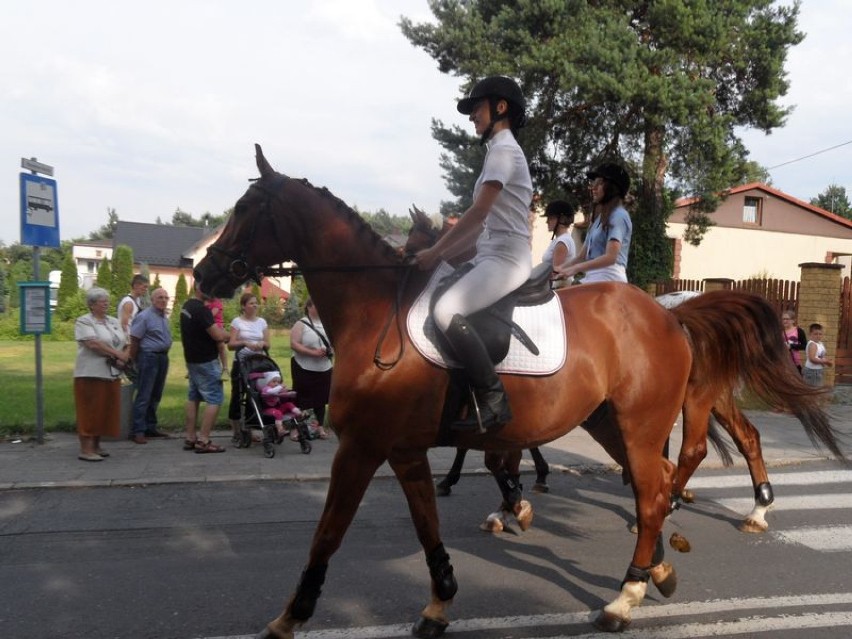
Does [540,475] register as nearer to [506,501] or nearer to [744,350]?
[506,501]

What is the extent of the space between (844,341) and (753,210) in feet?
72.9

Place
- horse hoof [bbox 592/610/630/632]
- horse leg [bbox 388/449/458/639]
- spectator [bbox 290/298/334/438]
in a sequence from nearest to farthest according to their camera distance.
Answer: horse leg [bbox 388/449/458/639]
horse hoof [bbox 592/610/630/632]
spectator [bbox 290/298/334/438]

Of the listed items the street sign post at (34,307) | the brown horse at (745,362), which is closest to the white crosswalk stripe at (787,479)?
the brown horse at (745,362)

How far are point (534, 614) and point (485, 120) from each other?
271 cm

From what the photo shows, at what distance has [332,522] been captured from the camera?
11.5 feet

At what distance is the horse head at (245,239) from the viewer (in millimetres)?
3592

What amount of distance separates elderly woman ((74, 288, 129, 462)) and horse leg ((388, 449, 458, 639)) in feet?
17.2

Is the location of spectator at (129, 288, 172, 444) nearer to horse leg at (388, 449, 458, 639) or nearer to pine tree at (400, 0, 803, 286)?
horse leg at (388, 449, 458, 639)

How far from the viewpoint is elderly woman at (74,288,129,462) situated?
25.3ft

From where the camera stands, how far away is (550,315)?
3889 millimetres

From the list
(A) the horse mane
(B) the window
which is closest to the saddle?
Result: (A) the horse mane

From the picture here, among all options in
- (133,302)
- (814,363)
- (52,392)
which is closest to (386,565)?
(133,302)

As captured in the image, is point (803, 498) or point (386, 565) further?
point (803, 498)

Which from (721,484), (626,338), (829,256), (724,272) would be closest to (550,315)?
(626,338)
